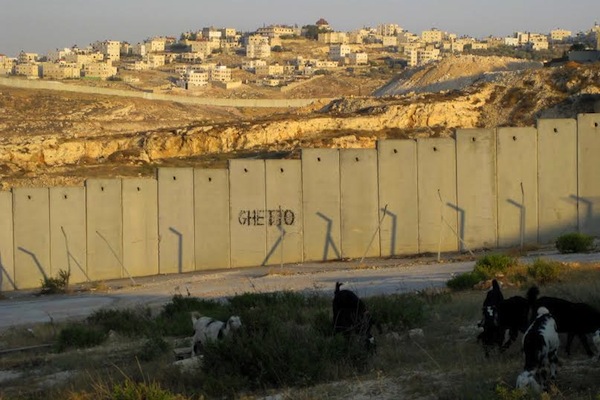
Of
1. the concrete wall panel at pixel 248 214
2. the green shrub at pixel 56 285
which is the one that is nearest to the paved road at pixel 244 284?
the green shrub at pixel 56 285

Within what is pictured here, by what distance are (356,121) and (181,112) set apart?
108 ft

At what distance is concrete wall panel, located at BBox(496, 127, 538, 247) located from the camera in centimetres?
2794

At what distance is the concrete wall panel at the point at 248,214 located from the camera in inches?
1113

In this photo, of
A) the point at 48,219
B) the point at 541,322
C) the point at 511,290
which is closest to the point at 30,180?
the point at 48,219

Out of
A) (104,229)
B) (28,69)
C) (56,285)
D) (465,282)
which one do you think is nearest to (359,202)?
(104,229)

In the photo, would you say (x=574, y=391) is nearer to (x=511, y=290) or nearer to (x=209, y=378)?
(x=209, y=378)

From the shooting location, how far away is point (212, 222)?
28.4 meters

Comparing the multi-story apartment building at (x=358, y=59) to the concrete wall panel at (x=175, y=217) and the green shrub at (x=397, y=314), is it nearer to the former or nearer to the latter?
the concrete wall panel at (x=175, y=217)

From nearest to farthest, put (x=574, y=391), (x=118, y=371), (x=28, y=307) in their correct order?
1. (x=574, y=391)
2. (x=118, y=371)
3. (x=28, y=307)

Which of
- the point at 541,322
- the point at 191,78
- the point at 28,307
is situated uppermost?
the point at 191,78

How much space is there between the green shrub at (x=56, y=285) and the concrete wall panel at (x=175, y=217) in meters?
2.71

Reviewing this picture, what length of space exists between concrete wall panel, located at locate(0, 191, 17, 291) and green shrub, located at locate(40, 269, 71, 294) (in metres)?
1.74

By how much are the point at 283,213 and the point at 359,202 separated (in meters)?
2.06

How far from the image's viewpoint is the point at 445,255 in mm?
27438
